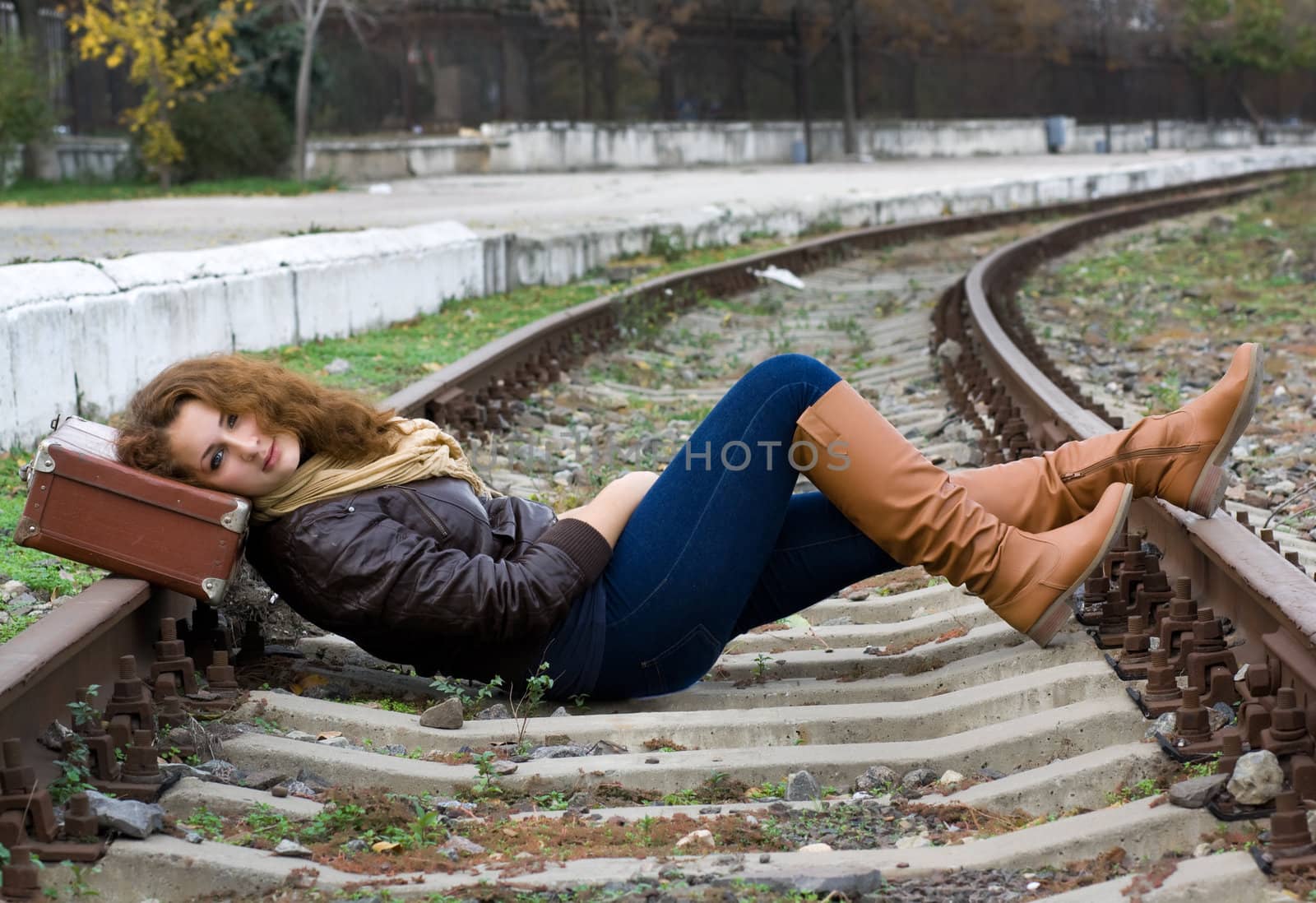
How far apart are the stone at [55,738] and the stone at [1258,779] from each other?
208 centimetres

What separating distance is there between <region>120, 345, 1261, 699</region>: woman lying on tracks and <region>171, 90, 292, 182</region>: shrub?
21.5 m

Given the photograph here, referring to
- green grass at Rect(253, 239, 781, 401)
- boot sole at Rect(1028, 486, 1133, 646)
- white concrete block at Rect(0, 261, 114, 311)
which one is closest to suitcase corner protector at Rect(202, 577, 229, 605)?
boot sole at Rect(1028, 486, 1133, 646)

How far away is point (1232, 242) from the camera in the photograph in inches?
674

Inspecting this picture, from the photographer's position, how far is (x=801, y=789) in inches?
126

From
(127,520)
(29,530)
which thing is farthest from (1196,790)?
(29,530)

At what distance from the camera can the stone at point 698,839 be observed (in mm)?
2887

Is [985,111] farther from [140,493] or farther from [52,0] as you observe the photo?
[140,493]

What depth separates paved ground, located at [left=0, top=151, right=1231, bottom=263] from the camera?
507 inches

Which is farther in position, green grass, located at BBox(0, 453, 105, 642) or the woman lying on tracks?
green grass, located at BBox(0, 453, 105, 642)

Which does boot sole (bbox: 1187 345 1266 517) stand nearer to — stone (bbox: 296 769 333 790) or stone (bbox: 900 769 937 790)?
stone (bbox: 900 769 937 790)

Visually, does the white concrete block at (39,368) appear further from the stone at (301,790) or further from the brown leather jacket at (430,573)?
the stone at (301,790)

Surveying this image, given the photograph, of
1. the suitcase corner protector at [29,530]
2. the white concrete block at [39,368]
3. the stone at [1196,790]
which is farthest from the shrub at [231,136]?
the stone at [1196,790]

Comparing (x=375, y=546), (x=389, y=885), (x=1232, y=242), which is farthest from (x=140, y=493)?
(x=1232, y=242)

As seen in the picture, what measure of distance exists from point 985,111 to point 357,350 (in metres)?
40.6
